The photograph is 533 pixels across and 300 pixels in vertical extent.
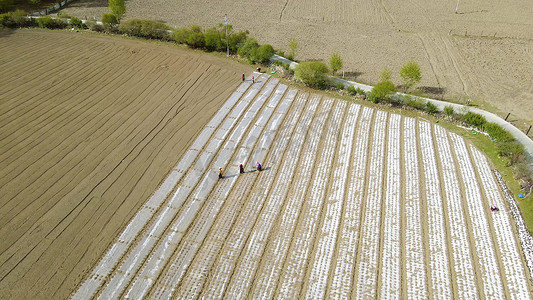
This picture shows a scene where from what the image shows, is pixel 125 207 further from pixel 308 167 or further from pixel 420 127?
pixel 420 127

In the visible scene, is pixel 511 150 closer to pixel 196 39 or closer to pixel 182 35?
pixel 196 39

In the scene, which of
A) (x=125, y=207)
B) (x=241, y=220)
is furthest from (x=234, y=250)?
(x=125, y=207)

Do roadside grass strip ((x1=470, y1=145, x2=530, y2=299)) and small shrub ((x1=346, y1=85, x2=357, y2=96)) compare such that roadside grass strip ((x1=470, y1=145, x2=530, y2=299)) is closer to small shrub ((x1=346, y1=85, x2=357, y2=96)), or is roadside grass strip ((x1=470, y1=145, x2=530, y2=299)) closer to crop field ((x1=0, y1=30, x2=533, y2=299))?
crop field ((x1=0, y1=30, x2=533, y2=299))

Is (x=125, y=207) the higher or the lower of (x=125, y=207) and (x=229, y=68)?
the lower

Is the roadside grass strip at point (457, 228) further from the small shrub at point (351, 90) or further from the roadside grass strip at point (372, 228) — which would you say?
the small shrub at point (351, 90)

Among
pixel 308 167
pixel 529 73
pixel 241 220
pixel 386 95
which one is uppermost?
pixel 529 73
